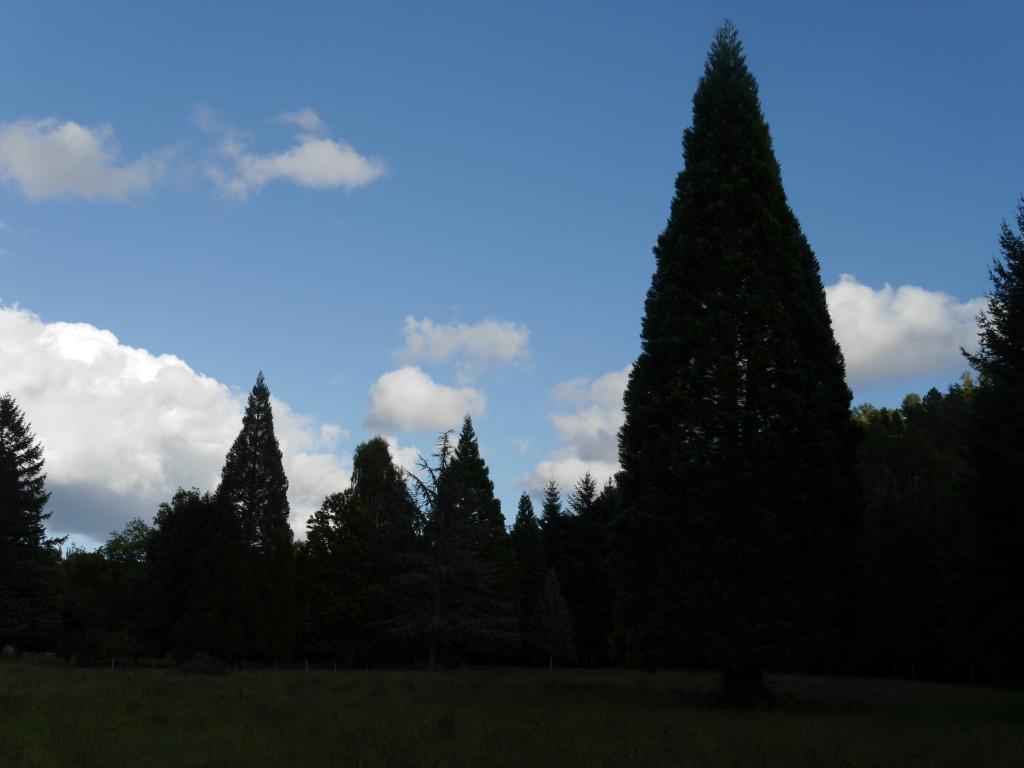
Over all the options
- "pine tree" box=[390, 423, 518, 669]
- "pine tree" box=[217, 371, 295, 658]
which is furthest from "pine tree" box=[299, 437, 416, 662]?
"pine tree" box=[390, 423, 518, 669]

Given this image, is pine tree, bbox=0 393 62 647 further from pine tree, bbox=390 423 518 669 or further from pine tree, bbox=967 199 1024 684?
pine tree, bbox=967 199 1024 684

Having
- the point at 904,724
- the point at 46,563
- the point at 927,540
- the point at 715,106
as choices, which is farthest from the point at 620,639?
the point at 46,563

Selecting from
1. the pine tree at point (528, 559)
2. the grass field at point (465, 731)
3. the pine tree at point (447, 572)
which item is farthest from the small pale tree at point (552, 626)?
the grass field at point (465, 731)

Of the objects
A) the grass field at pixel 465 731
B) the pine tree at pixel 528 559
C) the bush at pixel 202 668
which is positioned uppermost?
the pine tree at pixel 528 559

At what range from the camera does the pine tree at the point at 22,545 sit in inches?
1984

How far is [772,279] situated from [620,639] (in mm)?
10931

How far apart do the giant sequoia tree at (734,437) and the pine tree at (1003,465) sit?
→ 387cm

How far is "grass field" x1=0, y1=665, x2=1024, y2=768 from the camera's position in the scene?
1090cm

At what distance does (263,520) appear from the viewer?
171 feet

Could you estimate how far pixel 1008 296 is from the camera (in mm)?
22266

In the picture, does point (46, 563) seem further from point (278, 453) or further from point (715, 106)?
point (715, 106)

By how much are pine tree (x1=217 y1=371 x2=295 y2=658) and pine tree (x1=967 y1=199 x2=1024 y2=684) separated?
40.1m

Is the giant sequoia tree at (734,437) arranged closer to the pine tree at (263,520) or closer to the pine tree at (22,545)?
the pine tree at (263,520)

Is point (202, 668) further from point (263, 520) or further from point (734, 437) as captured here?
point (734, 437)
